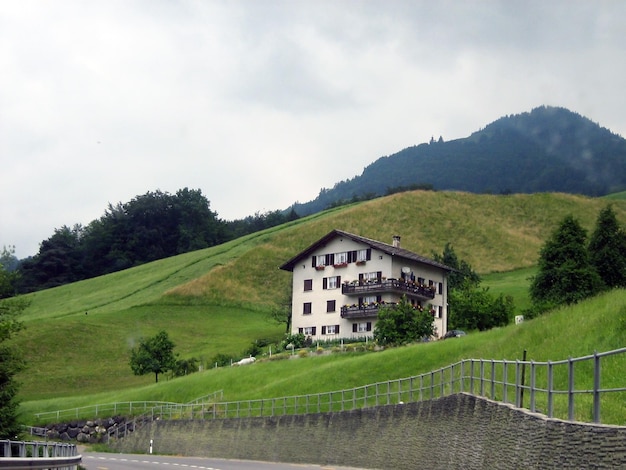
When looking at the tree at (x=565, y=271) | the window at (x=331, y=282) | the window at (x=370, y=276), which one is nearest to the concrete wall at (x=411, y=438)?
the window at (x=370, y=276)

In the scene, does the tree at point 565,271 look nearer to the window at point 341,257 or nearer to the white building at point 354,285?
the white building at point 354,285

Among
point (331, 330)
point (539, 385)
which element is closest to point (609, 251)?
point (331, 330)

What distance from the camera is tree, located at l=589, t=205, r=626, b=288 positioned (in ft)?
261

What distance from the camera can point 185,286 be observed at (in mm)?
123625

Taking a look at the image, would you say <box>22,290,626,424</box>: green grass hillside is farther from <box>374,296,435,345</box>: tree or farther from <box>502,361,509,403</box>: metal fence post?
<box>374,296,435,345</box>: tree

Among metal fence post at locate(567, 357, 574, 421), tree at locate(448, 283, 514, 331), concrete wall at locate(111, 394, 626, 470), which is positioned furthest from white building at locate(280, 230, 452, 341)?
metal fence post at locate(567, 357, 574, 421)

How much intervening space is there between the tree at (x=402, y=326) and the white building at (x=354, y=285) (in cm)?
813

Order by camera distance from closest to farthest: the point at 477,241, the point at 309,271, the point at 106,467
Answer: the point at 106,467
the point at 309,271
the point at 477,241

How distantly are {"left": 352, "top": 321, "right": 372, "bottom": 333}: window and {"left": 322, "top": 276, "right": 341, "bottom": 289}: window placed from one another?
183 inches

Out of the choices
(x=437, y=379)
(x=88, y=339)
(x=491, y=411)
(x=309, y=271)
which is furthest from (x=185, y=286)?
(x=491, y=411)

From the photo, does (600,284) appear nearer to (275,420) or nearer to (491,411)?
(275,420)

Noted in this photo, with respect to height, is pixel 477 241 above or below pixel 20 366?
above

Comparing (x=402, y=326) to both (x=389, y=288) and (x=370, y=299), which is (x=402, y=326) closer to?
(x=389, y=288)

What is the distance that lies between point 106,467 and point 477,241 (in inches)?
4043
